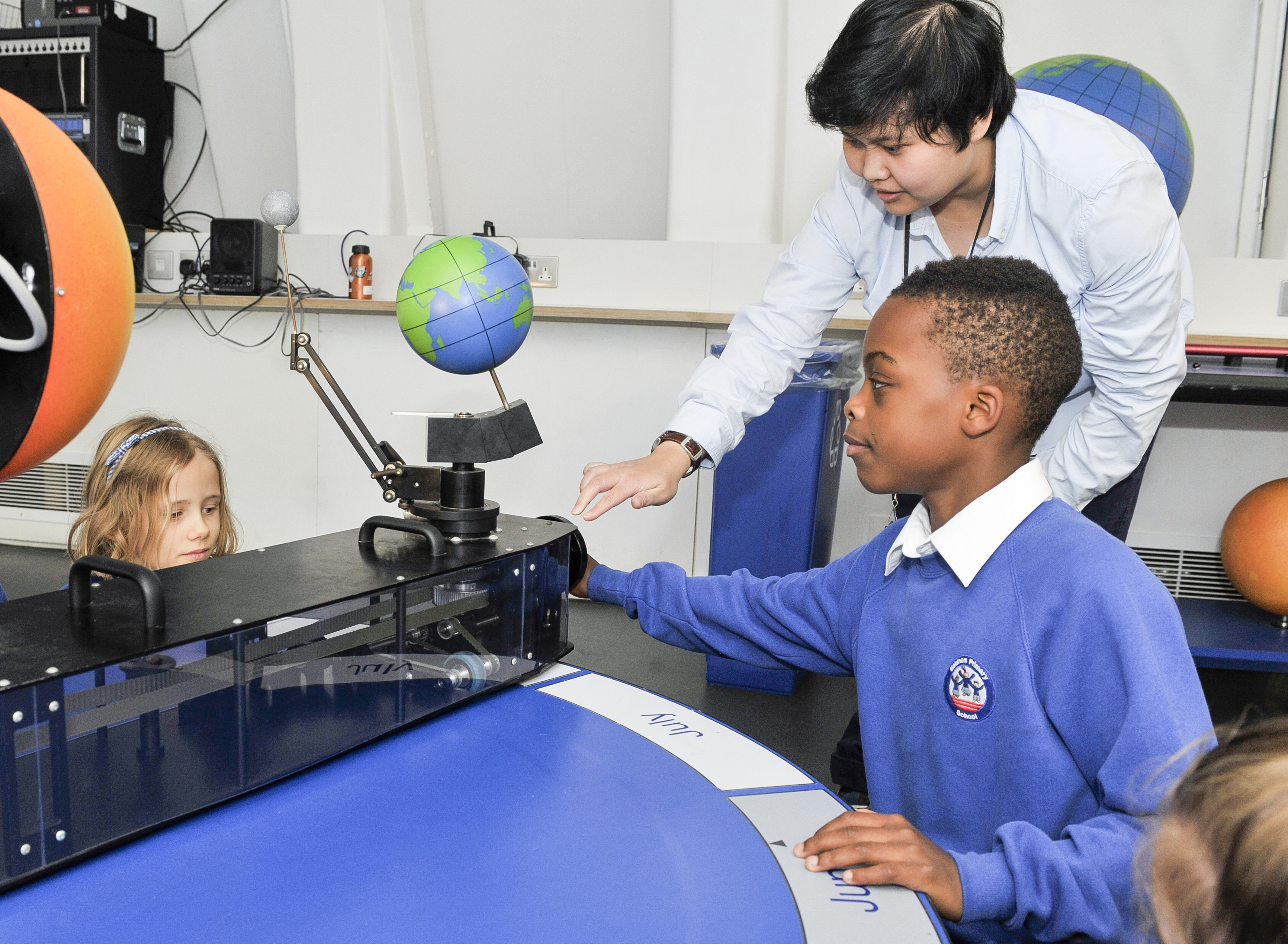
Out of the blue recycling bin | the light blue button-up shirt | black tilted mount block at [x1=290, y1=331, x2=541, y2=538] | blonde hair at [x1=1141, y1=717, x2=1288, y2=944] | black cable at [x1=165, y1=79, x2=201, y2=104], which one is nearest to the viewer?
blonde hair at [x1=1141, y1=717, x2=1288, y2=944]

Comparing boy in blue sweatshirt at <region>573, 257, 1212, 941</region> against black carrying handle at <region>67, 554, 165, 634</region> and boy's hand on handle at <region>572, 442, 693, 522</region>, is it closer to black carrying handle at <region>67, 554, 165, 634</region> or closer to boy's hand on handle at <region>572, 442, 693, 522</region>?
boy's hand on handle at <region>572, 442, 693, 522</region>

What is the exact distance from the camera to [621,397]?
346cm

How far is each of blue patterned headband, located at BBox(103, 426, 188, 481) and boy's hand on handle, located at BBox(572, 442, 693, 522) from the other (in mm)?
910

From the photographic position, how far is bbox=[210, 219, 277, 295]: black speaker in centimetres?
363

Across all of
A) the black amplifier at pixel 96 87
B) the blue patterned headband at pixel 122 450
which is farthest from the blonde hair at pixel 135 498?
the black amplifier at pixel 96 87

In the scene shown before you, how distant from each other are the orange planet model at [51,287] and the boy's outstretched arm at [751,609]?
684mm

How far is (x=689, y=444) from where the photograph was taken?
1.43 meters

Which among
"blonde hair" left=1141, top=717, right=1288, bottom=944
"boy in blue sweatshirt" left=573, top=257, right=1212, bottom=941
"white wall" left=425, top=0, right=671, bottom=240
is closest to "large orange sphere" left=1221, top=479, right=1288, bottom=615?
"boy in blue sweatshirt" left=573, top=257, right=1212, bottom=941

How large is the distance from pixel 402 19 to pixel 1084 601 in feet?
11.6

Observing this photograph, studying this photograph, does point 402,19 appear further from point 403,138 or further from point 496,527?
point 496,527

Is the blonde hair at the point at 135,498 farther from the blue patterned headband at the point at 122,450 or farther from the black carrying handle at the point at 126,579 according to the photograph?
the black carrying handle at the point at 126,579

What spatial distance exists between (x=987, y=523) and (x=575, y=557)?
0.49 m

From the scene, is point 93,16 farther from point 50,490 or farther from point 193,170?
point 50,490

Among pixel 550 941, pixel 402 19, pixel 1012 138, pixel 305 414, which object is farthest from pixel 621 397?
pixel 550 941
